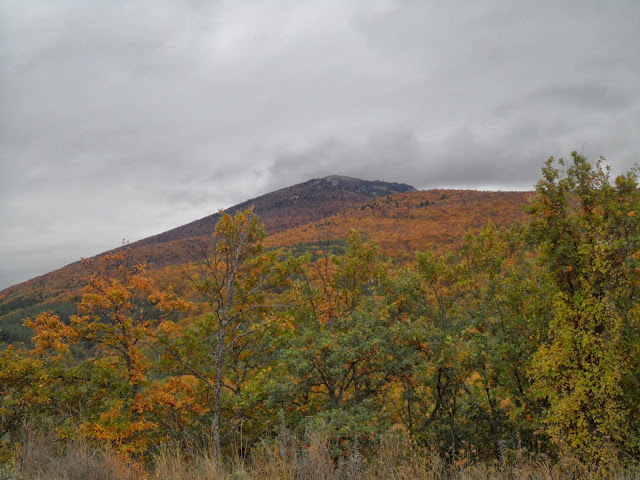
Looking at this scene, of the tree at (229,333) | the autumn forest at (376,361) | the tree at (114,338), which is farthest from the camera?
the tree at (229,333)

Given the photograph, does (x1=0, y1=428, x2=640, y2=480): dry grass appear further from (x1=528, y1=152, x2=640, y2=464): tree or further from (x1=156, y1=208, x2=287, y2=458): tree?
(x1=156, y1=208, x2=287, y2=458): tree

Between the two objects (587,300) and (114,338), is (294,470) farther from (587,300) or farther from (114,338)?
(114,338)

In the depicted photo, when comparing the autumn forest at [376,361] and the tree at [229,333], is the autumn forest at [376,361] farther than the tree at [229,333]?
No

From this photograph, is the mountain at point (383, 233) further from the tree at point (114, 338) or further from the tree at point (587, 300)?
the tree at point (587, 300)

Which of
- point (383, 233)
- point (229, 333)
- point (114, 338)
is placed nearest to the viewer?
point (114, 338)

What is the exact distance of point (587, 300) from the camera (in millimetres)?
7887

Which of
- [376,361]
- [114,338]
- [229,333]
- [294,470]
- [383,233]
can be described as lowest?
[376,361]

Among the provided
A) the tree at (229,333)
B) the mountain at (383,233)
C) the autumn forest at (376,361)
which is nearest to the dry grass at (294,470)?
the autumn forest at (376,361)

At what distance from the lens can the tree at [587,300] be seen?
755 cm

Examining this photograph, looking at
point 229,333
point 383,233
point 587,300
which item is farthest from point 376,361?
point 383,233

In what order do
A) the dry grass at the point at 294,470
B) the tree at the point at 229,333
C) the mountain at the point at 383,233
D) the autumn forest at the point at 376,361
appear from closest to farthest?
the dry grass at the point at 294,470 < the autumn forest at the point at 376,361 < the tree at the point at 229,333 < the mountain at the point at 383,233

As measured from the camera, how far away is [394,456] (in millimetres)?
5195

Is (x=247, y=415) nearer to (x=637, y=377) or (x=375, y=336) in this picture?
(x=375, y=336)

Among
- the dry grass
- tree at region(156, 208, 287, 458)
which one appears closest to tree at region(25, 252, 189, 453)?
tree at region(156, 208, 287, 458)
